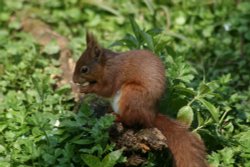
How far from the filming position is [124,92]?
179 inches

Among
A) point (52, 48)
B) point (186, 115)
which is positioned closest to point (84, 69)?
point (186, 115)

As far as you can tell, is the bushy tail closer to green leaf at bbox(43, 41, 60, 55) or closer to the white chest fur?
the white chest fur

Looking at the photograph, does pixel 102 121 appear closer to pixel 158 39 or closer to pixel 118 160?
pixel 118 160

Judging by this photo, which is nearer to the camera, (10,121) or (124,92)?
(124,92)

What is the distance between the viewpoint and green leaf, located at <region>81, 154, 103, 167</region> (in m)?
4.17

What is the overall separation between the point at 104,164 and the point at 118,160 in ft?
0.34

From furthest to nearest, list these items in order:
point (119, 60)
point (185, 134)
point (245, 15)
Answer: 1. point (245, 15)
2. point (119, 60)
3. point (185, 134)

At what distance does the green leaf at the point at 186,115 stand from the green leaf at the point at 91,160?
80cm

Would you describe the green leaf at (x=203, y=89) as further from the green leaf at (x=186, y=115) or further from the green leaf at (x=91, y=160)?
the green leaf at (x=91, y=160)

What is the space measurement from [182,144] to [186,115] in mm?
322

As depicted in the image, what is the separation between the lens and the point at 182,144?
4.42m

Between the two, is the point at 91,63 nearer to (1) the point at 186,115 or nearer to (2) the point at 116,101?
(2) the point at 116,101

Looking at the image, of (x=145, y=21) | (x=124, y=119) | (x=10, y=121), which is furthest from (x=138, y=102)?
(x=145, y=21)

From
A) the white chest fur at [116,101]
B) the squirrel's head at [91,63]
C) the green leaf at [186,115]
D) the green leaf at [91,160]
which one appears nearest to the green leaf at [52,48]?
the squirrel's head at [91,63]
